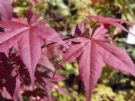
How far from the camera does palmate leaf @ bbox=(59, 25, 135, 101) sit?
1037 millimetres

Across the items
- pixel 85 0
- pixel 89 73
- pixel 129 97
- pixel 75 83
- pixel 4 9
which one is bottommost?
pixel 75 83

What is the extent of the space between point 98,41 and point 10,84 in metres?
0.38

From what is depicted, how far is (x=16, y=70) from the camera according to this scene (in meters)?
1.36

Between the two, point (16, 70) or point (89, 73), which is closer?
point (89, 73)

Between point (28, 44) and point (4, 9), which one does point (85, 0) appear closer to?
point (4, 9)

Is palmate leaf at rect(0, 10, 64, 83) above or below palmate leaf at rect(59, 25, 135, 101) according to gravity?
above

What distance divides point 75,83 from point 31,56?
2.11 meters

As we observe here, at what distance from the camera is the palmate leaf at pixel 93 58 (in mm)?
1037

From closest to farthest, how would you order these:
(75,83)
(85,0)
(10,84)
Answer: (10,84) < (85,0) < (75,83)

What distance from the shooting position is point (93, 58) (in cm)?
109

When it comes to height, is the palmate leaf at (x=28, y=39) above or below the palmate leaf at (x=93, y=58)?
above

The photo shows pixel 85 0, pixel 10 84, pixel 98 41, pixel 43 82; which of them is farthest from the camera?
pixel 85 0

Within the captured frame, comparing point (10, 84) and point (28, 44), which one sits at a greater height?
point (28, 44)

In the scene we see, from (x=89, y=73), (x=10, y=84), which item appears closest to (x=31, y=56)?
(x=89, y=73)
